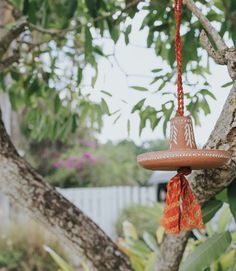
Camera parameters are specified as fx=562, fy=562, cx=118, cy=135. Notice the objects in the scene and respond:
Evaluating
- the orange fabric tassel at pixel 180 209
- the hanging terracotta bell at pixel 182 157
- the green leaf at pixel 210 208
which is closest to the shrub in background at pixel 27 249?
the green leaf at pixel 210 208

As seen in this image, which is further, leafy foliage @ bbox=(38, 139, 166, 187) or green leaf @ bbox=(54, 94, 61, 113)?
leafy foliage @ bbox=(38, 139, 166, 187)

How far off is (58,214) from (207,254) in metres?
0.37

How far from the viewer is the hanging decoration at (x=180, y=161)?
32.2 inches

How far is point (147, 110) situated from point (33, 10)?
42 centimetres

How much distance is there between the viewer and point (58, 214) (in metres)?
1.38

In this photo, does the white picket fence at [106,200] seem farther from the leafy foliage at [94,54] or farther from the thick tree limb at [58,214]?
the thick tree limb at [58,214]

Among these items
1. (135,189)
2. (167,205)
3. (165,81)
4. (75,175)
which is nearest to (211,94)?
(165,81)

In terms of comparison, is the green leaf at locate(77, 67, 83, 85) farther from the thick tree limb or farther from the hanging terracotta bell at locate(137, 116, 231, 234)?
the hanging terracotta bell at locate(137, 116, 231, 234)

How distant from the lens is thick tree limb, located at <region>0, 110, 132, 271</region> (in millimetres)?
1372

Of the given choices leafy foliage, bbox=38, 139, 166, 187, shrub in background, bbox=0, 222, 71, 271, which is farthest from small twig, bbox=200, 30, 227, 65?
leafy foliage, bbox=38, 139, 166, 187

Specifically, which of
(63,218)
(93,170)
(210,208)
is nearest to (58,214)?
(63,218)

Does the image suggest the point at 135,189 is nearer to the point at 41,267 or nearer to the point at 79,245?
the point at 41,267

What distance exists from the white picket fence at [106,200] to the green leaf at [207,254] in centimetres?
540

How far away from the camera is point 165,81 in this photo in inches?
62.2
